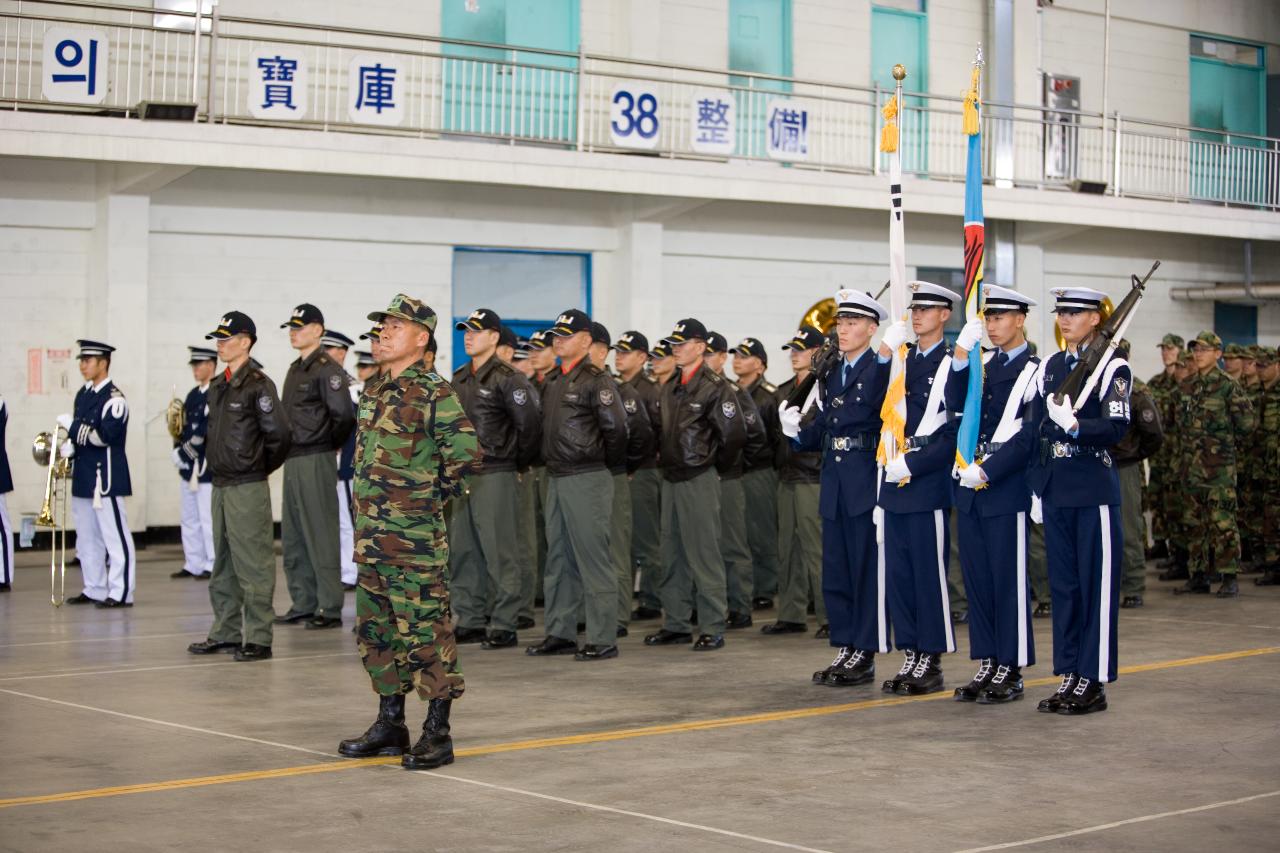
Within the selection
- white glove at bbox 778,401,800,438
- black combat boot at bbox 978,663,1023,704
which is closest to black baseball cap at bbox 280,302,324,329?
white glove at bbox 778,401,800,438

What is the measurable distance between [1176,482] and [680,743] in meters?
9.70

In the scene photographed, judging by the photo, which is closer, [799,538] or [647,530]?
[799,538]

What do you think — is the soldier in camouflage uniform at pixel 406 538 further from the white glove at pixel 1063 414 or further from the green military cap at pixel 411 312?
the white glove at pixel 1063 414

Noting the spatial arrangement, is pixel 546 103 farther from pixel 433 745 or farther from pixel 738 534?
pixel 433 745

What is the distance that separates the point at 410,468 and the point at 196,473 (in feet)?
31.1

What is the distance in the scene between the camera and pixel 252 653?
34.1 feet

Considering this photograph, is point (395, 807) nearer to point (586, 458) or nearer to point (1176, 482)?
point (586, 458)

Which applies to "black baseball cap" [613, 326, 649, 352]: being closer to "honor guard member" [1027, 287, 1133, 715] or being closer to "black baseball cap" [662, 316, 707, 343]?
"black baseball cap" [662, 316, 707, 343]

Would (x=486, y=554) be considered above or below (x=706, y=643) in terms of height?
above

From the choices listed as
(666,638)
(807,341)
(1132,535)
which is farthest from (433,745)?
(1132,535)

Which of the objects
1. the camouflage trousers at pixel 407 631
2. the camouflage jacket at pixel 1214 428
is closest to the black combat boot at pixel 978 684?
the camouflage trousers at pixel 407 631

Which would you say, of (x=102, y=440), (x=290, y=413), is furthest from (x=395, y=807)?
(x=102, y=440)

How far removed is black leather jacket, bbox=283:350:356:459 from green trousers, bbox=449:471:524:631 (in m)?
1.46

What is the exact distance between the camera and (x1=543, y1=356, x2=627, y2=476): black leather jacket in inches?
419
